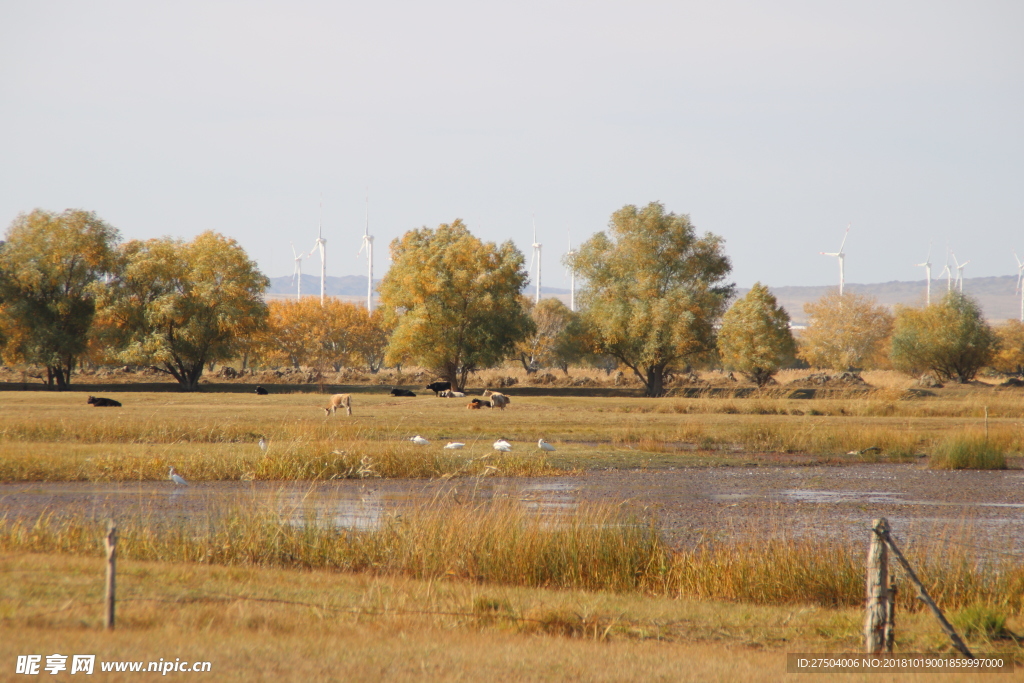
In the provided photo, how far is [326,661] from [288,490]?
569 inches

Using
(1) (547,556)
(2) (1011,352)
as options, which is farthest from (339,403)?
(2) (1011,352)

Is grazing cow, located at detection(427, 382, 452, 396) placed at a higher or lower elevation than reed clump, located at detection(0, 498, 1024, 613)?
higher

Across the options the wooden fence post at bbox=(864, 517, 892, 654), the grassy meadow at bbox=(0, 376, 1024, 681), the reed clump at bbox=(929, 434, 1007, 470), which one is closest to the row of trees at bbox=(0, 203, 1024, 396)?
the reed clump at bbox=(929, 434, 1007, 470)

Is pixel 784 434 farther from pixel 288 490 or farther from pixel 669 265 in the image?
pixel 669 265

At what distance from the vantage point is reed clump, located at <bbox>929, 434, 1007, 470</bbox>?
104 ft

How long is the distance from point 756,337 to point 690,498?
201 feet

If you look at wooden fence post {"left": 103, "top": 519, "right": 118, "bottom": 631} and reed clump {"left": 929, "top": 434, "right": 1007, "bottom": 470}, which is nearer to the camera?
wooden fence post {"left": 103, "top": 519, "right": 118, "bottom": 631}

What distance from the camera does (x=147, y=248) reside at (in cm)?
7631

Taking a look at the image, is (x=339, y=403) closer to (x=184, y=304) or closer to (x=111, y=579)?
(x=184, y=304)

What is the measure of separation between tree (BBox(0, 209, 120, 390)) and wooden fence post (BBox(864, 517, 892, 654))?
225 feet

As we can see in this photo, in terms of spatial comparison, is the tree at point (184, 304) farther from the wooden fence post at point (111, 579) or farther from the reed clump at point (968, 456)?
the wooden fence post at point (111, 579)

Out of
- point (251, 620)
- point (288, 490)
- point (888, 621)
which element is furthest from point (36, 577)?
point (288, 490)

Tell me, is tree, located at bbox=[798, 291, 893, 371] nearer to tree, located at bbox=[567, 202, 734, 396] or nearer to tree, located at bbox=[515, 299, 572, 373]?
tree, located at bbox=[515, 299, 572, 373]

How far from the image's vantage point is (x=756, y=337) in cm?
8338
